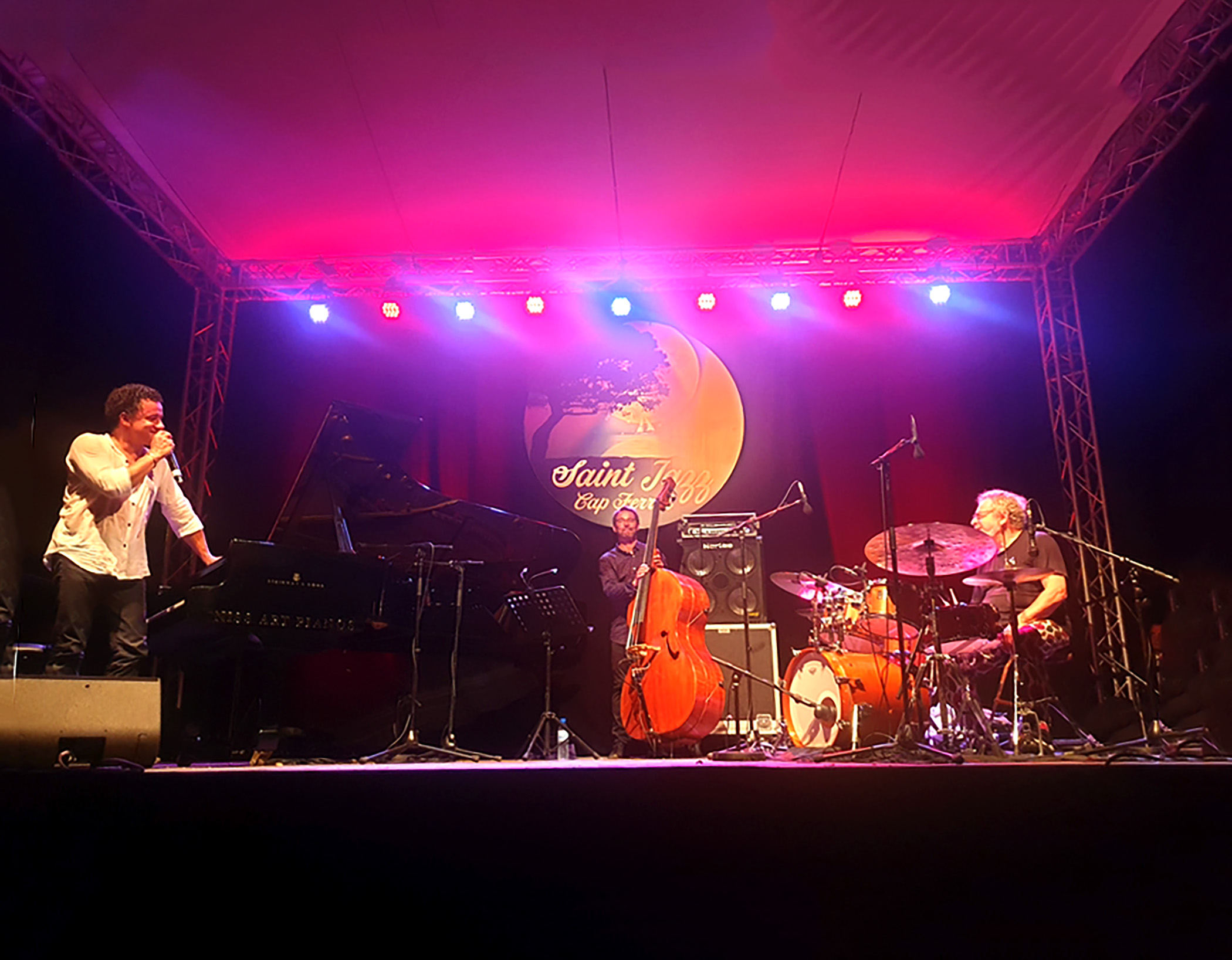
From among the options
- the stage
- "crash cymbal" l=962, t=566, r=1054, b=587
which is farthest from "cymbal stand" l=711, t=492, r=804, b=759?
the stage

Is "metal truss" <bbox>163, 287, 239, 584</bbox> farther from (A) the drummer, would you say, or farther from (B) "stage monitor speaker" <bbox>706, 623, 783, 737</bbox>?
(A) the drummer

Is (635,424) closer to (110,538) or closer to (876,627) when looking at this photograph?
(876,627)

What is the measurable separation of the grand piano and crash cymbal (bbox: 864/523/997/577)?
6.89ft

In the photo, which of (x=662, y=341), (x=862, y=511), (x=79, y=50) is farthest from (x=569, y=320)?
(x=79, y=50)

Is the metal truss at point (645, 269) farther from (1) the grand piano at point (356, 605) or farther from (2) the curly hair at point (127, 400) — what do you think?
(2) the curly hair at point (127, 400)

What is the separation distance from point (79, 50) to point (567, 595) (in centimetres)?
431

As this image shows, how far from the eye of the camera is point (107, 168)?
607cm

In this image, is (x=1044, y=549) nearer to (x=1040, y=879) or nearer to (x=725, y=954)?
(x=1040, y=879)

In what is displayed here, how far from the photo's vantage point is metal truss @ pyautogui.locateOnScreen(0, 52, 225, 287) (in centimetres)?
535

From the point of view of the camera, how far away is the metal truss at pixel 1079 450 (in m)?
6.44

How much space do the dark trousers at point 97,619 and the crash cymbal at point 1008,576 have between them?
3926 millimetres

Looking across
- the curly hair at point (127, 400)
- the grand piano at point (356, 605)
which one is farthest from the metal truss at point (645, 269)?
the curly hair at point (127, 400)

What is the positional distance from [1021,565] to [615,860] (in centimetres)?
401

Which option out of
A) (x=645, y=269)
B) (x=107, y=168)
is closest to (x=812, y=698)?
(x=645, y=269)
